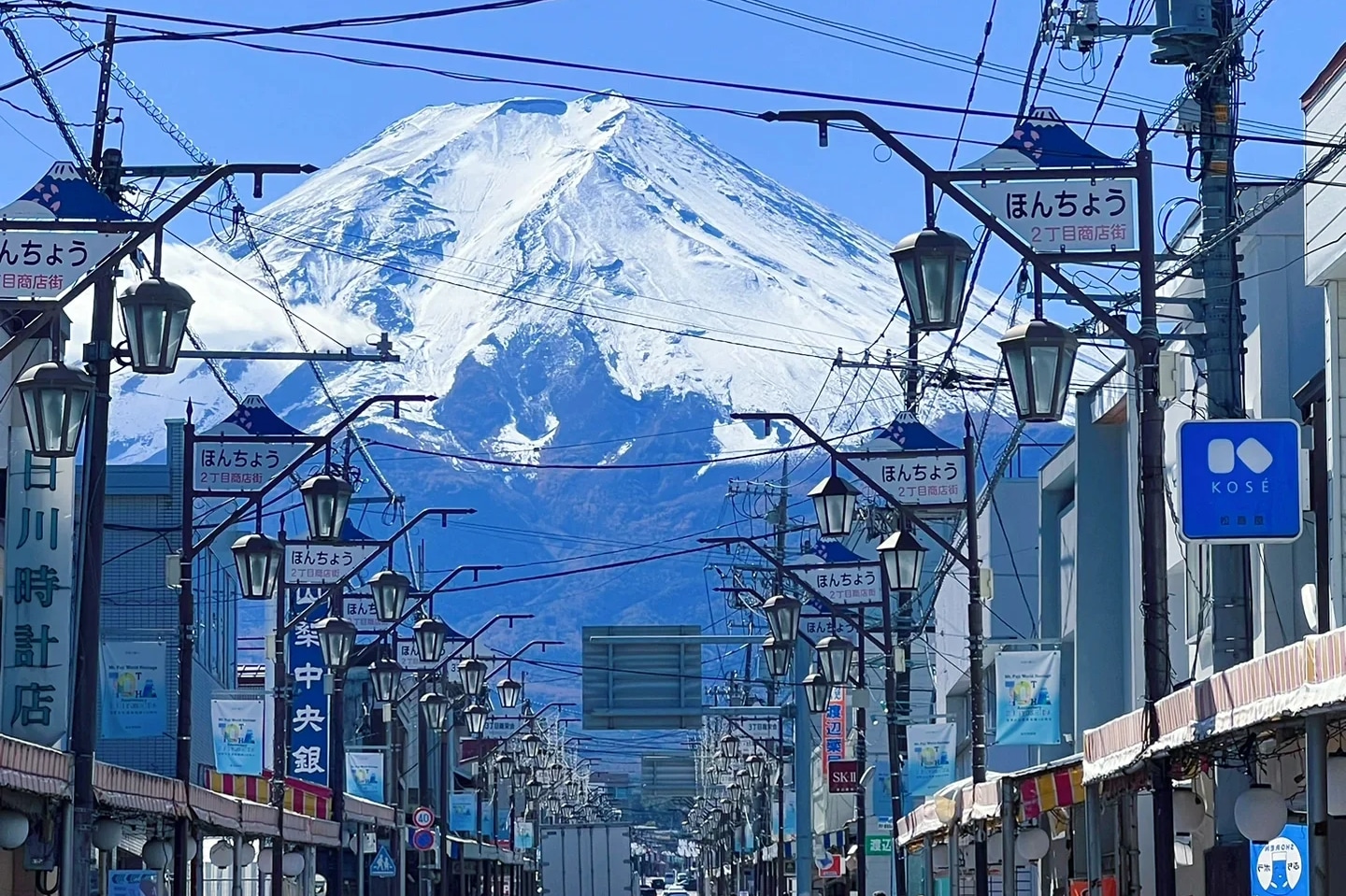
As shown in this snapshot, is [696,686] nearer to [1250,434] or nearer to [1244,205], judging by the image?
[1244,205]

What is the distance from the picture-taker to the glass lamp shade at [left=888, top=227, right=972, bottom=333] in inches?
660

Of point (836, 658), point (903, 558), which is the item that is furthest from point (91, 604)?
point (836, 658)

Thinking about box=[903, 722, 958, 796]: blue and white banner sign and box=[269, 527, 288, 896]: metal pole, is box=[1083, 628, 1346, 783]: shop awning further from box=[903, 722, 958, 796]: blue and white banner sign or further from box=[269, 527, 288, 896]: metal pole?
box=[903, 722, 958, 796]: blue and white banner sign

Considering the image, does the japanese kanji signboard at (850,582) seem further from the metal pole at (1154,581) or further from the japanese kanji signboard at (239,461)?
the metal pole at (1154,581)

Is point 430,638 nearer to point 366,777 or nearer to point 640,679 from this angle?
point 366,777

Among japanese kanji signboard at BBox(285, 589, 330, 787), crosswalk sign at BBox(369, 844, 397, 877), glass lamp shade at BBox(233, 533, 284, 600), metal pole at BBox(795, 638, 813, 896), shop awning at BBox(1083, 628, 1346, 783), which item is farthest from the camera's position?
metal pole at BBox(795, 638, 813, 896)

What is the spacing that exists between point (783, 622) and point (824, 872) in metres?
26.5

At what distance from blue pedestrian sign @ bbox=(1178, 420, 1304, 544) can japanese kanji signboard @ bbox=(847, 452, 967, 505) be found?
495 inches

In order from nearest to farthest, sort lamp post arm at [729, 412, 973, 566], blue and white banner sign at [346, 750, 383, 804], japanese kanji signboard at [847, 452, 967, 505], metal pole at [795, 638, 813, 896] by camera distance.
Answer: lamp post arm at [729, 412, 973, 566]
japanese kanji signboard at [847, 452, 967, 505]
blue and white banner sign at [346, 750, 383, 804]
metal pole at [795, 638, 813, 896]

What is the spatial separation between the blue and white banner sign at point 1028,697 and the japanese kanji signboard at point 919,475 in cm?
555

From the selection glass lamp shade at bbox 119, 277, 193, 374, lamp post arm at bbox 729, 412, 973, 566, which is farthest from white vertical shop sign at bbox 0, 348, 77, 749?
glass lamp shade at bbox 119, 277, 193, 374

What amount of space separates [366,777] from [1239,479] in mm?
34598

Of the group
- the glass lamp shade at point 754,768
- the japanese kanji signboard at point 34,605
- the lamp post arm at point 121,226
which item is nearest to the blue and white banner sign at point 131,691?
the japanese kanji signboard at point 34,605

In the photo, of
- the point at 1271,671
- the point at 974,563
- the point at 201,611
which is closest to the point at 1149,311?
the point at 1271,671
